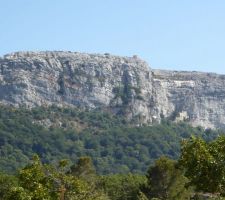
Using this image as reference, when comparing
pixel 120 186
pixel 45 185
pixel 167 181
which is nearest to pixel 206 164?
pixel 45 185

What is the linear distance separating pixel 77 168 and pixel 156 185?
20.4m

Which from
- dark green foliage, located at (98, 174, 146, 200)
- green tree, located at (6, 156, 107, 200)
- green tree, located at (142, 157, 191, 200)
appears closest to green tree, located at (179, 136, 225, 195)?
green tree, located at (6, 156, 107, 200)

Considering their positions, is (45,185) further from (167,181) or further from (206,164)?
(167,181)

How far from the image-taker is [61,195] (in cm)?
3036

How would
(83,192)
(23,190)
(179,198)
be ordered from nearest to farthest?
(23,190) → (83,192) → (179,198)

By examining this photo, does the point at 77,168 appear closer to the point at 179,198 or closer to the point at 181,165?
the point at 179,198

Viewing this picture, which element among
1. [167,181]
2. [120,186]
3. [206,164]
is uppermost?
[206,164]

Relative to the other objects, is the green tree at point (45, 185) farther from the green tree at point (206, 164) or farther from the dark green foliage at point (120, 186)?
the dark green foliage at point (120, 186)

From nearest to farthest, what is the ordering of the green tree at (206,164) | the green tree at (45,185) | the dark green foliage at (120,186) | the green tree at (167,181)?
the green tree at (45,185) < the green tree at (206,164) < the green tree at (167,181) < the dark green foliage at (120,186)

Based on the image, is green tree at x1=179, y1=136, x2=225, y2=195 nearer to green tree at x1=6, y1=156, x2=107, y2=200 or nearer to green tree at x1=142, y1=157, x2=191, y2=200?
green tree at x1=6, y1=156, x2=107, y2=200

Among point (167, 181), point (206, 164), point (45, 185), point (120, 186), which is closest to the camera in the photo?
point (206, 164)

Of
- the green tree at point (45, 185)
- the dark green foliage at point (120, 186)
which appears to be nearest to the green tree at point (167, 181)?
the dark green foliage at point (120, 186)

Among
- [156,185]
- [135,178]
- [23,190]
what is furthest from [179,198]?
[23,190]

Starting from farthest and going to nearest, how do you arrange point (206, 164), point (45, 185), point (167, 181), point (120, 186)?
point (120, 186)
point (167, 181)
point (45, 185)
point (206, 164)
